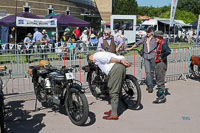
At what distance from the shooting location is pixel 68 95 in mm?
5473

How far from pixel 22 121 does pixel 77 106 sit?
4.05 ft

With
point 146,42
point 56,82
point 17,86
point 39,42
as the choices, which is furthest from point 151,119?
point 39,42

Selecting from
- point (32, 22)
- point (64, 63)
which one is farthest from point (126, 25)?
point (64, 63)

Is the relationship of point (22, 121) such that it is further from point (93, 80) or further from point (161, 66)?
point (161, 66)

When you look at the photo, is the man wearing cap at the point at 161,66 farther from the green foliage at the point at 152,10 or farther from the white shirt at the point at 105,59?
the green foliage at the point at 152,10

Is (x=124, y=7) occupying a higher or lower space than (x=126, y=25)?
higher

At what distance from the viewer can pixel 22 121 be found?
5.75 m

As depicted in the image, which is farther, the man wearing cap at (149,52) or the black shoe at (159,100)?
the man wearing cap at (149,52)

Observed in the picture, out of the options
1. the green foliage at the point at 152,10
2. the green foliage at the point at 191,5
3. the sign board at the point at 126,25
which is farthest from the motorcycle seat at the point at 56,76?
the green foliage at the point at 152,10

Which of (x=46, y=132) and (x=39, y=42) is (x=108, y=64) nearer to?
(x=46, y=132)

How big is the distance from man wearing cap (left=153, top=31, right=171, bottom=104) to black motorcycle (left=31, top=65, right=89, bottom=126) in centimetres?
232

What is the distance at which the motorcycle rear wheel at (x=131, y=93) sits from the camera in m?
6.24

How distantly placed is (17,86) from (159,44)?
15.1 ft

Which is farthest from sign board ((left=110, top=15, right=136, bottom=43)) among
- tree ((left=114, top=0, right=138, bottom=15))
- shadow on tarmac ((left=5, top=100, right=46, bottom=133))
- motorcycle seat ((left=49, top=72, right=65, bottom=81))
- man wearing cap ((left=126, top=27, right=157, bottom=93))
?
tree ((left=114, top=0, right=138, bottom=15))
